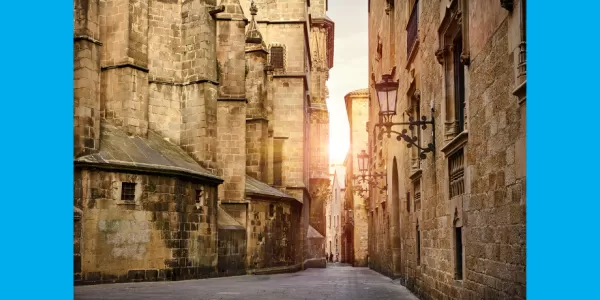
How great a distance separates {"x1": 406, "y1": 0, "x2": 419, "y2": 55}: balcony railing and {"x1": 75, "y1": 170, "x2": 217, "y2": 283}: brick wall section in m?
9.25

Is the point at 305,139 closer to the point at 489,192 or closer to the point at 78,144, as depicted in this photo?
the point at 78,144

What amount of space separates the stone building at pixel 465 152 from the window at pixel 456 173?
0.01 meters

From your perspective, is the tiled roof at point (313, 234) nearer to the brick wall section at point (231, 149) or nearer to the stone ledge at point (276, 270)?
the stone ledge at point (276, 270)

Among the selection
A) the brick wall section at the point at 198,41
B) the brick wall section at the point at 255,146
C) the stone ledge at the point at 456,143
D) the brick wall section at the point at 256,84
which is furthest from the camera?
the brick wall section at the point at 256,84

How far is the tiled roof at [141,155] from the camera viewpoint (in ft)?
68.2

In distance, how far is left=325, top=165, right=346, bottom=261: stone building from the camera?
7919cm

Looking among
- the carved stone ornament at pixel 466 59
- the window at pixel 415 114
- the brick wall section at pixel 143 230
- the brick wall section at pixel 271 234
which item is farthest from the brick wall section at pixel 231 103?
the carved stone ornament at pixel 466 59

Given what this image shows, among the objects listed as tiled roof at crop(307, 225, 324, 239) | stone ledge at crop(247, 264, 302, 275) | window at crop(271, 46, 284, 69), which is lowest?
stone ledge at crop(247, 264, 302, 275)

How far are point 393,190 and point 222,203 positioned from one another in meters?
9.46

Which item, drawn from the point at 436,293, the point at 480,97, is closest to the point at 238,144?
the point at 436,293

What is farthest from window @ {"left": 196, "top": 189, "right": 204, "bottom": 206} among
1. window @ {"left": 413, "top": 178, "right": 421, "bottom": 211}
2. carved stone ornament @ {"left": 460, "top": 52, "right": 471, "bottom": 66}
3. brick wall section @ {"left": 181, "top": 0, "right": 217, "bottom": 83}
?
carved stone ornament @ {"left": 460, "top": 52, "right": 471, "bottom": 66}

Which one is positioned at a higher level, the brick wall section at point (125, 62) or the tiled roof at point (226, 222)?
the brick wall section at point (125, 62)

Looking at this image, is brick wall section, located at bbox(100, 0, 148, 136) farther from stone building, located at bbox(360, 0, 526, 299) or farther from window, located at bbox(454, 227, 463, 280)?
window, located at bbox(454, 227, 463, 280)

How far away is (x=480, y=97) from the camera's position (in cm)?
788
